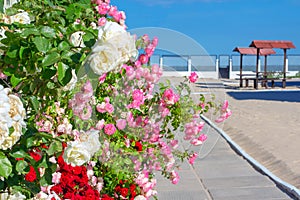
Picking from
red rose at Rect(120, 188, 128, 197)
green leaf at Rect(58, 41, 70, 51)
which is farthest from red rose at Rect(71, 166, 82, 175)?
green leaf at Rect(58, 41, 70, 51)

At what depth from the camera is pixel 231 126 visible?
11.8 meters

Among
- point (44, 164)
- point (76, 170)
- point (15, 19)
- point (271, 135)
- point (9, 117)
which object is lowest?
point (271, 135)

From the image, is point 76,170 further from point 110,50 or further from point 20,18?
point 110,50

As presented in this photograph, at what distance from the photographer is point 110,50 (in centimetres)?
171

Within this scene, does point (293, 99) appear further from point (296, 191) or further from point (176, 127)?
point (176, 127)

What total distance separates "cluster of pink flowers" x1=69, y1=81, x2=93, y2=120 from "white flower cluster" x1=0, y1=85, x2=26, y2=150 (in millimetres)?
852

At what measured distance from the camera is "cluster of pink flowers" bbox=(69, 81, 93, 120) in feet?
9.17

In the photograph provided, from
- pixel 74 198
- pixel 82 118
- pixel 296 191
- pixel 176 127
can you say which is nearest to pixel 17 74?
pixel 82 118

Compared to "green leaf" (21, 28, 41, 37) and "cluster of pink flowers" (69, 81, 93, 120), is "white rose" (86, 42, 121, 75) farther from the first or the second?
"cluster of pink flowers" (69, 81, 93, 120)

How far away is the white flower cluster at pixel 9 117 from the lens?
165 cm

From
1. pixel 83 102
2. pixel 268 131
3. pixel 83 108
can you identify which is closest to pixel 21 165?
pixel 83 102

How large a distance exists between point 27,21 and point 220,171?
17.8ft

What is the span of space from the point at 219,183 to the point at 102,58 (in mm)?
5245

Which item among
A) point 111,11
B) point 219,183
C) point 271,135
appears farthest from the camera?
point 271,135
